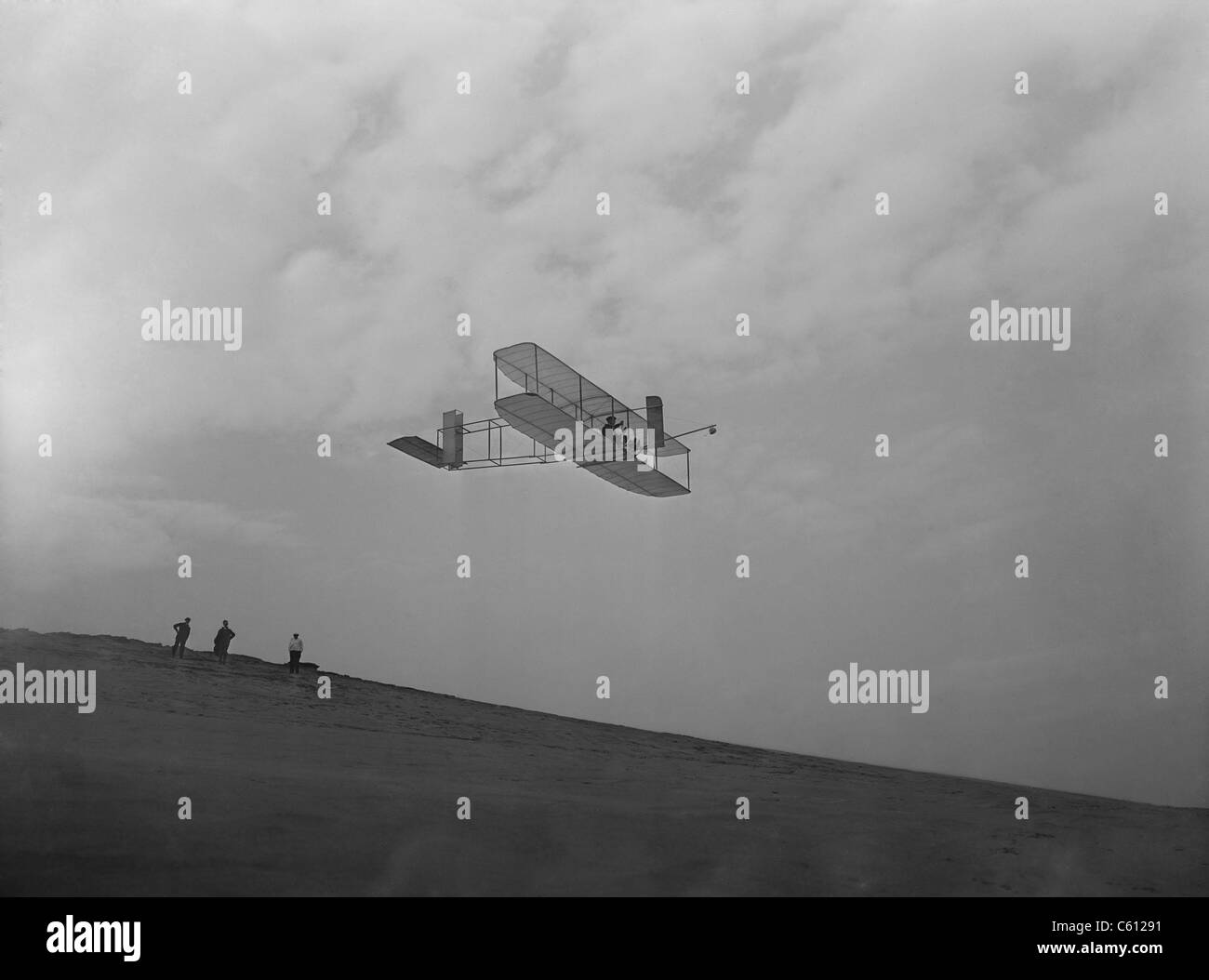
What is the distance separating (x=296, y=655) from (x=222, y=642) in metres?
1.62

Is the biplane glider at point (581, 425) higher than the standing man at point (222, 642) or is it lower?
higher

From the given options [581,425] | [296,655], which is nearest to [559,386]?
[581,425]

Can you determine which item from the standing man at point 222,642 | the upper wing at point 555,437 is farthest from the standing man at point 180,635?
the upper wing at point 555,437

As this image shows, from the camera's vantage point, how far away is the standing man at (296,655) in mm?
22030

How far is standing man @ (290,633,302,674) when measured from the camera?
72.3 ft

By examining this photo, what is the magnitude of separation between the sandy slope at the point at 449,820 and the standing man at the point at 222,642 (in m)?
2.16

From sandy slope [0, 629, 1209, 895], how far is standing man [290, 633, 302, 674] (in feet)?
9.53

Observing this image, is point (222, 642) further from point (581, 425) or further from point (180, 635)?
point (581, 425)

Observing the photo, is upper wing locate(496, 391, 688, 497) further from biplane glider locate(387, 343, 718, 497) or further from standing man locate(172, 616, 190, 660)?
standing man locate(172, 616, 190, 660)

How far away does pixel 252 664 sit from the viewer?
2228cm

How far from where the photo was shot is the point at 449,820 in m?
12.5

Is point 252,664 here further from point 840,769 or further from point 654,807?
point 840,769

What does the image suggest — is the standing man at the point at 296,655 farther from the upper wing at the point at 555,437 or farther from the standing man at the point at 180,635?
the upper wing at the point at 555,437
